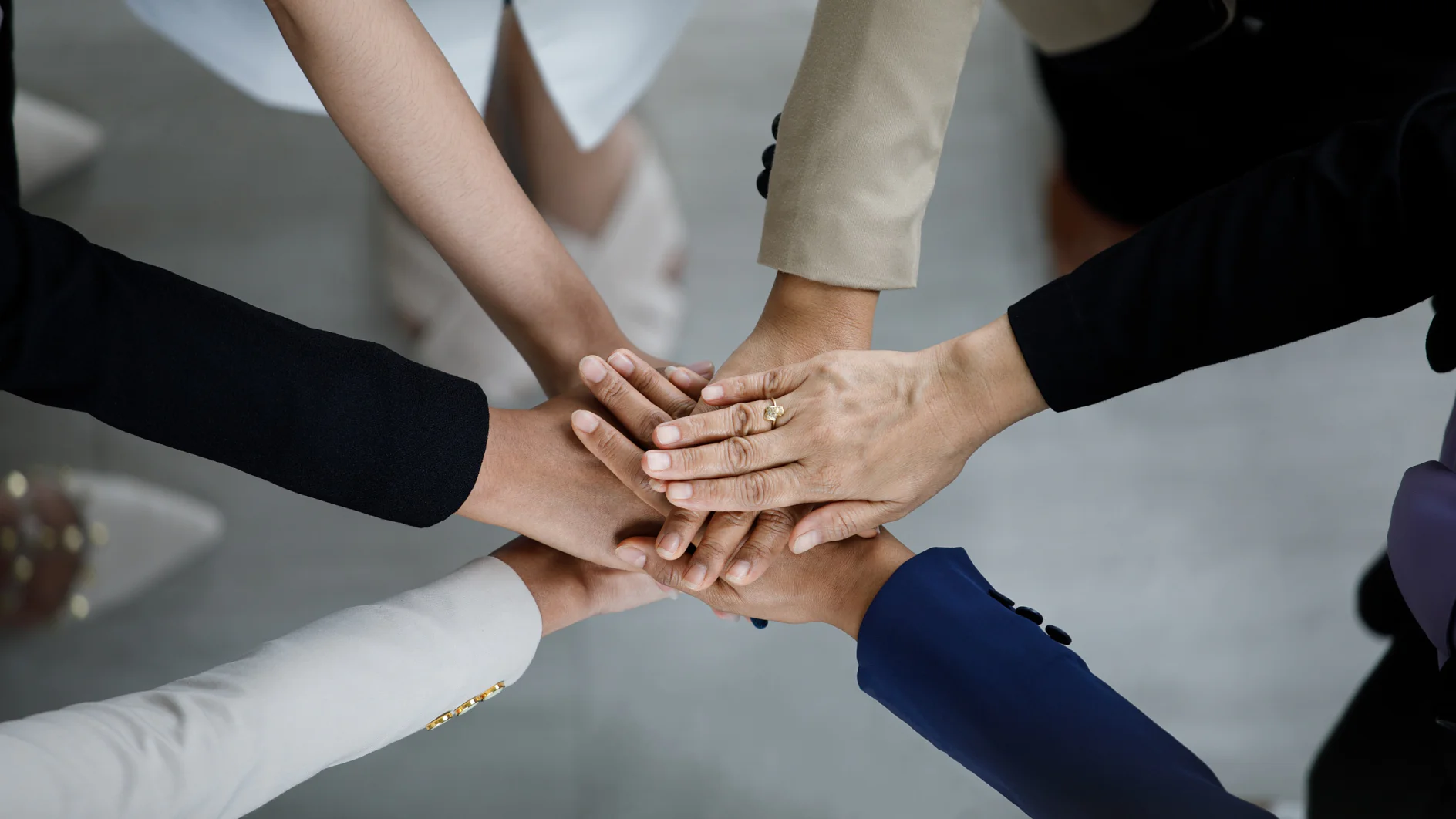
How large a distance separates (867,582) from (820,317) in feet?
0.95

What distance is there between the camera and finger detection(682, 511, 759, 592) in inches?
38.7

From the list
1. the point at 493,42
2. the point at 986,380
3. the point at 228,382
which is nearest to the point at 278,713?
the point at 228,382

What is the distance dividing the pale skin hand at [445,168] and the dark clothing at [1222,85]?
76 cm

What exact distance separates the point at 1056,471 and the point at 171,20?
49.9 inches

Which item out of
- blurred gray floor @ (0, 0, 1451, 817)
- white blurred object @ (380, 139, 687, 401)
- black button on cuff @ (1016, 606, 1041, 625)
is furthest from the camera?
white blurred object @ (380, 139, 687, 401)

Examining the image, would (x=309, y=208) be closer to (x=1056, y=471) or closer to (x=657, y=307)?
(x=657, y=307)

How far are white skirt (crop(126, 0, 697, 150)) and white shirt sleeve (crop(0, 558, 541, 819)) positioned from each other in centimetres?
60

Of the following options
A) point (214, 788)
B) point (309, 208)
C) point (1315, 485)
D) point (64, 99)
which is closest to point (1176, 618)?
point (1315, 485)

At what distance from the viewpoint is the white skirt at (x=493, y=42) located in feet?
3.64

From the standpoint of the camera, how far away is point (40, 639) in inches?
56.5

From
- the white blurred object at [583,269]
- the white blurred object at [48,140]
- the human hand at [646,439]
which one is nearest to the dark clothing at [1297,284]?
the human hand at [646,439]

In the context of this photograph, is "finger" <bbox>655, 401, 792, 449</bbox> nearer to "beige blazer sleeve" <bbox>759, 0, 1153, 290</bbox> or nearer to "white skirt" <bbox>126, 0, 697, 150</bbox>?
"beige blazer sleeve" <bbox>759, 0, 1153, 290</bbox>

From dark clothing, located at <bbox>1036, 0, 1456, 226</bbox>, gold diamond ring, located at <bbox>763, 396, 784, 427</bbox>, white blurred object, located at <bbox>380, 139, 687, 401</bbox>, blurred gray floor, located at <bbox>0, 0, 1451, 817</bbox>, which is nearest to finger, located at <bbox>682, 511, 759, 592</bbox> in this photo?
gold diamond ring, located at <bbox>763, 396, 784, 427</bbox>

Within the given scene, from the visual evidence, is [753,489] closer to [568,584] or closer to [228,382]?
[568,584]
